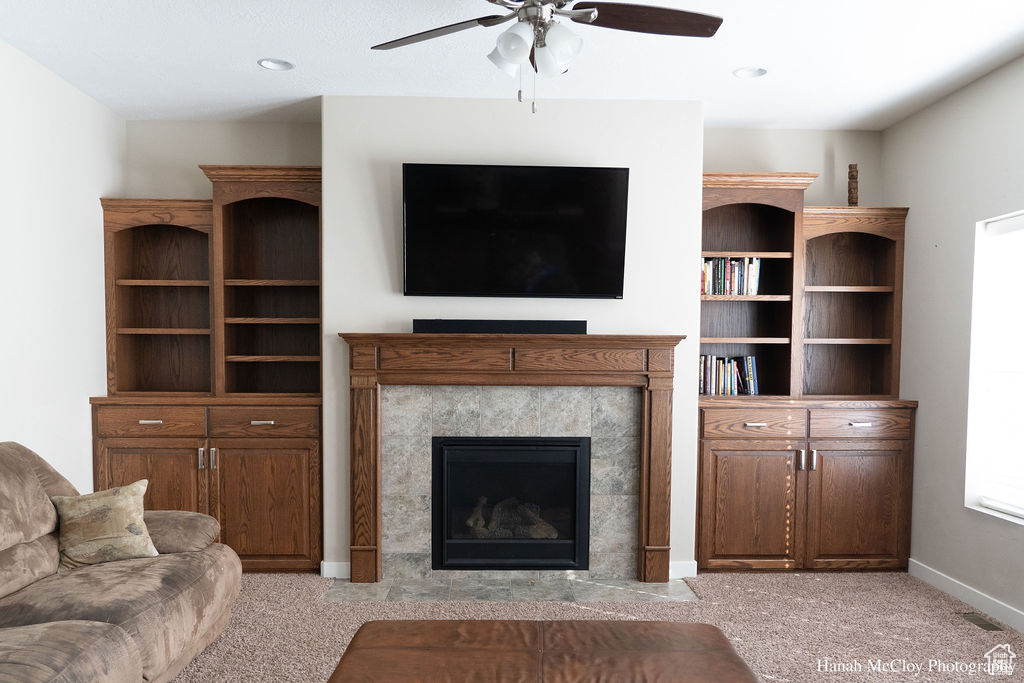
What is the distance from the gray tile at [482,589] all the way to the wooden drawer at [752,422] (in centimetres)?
141

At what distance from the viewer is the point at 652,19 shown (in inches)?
82.3

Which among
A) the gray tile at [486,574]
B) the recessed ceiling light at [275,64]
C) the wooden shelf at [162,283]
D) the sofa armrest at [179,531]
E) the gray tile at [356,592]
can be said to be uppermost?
the recessed ceiling light at [275,64]

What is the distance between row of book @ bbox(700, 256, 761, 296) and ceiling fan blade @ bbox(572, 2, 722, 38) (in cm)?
204

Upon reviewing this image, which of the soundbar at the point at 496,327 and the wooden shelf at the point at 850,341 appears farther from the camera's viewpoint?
the wooden shelf at the point at 850,341

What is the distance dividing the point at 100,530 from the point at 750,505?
3.24m

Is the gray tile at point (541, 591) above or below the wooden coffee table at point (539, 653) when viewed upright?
below

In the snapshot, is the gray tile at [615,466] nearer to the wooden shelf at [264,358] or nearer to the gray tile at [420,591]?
the gray tile at [420,591]

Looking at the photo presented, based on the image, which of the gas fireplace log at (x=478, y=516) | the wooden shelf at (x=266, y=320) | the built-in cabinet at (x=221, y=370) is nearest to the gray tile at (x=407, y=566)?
the gas fireplace log at (x=478, y=516)

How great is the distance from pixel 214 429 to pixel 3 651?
198 centimetres

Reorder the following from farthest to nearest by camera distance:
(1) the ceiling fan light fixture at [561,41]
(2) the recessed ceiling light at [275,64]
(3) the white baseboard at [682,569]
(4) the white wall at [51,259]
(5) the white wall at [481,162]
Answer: (3) the white baseboard at [682,569] → (5) the white wall at [481,162] → (2) the recessed ceiling light at [275,64] → (4) the white wall at [51,259] → (1) the ceiling fan light fixture at [561,41]

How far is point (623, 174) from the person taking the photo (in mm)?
3609

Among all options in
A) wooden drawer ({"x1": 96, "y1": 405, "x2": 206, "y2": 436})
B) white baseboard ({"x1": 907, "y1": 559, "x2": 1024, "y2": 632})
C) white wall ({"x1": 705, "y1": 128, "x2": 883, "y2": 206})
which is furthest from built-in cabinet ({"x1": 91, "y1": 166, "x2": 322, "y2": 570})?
white baseboard ({"x1": 907, "y1": 559, "x2": 1024, "y2": 632})

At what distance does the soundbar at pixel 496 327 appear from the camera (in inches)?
142

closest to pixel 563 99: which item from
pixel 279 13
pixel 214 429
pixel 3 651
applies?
pixel 279 13
